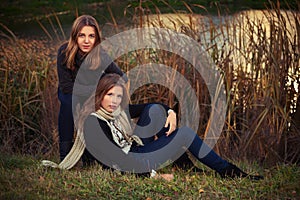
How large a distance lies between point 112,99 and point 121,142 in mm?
270

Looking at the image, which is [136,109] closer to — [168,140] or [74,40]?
[168,140]

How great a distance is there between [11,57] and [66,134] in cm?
146

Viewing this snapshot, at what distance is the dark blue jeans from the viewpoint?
10.2 ft

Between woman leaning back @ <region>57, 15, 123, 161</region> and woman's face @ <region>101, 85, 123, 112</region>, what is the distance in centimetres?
22

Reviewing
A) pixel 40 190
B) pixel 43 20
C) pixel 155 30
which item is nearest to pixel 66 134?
pixel 40 190

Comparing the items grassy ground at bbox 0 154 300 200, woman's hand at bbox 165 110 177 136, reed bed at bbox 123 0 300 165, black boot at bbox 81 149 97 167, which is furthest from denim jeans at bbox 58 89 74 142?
reed bed at bbox 123 0 300 165

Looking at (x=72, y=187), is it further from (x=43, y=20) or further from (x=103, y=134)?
(x=43, y=20)

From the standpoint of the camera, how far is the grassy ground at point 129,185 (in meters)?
2.81

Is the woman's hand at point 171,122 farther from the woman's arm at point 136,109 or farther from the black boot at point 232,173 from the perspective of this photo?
the black boot at point 232,173

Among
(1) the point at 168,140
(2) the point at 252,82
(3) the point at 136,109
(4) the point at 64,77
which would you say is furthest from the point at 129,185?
(2) the point at 252,82

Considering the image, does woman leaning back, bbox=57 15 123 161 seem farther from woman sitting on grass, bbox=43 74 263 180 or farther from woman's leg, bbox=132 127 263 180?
woman's leg, bbox=132 127 263 180

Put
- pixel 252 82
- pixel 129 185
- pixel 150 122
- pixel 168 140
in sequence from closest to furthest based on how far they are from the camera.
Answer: pixel 129 185 → pixel 168 140 → pixel 150 122 → pixel 252 82

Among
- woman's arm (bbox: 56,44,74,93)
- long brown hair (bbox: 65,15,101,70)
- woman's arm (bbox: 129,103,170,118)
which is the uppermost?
long brown hair (bbox: 65,15,101,70)

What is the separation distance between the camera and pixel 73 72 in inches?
135
